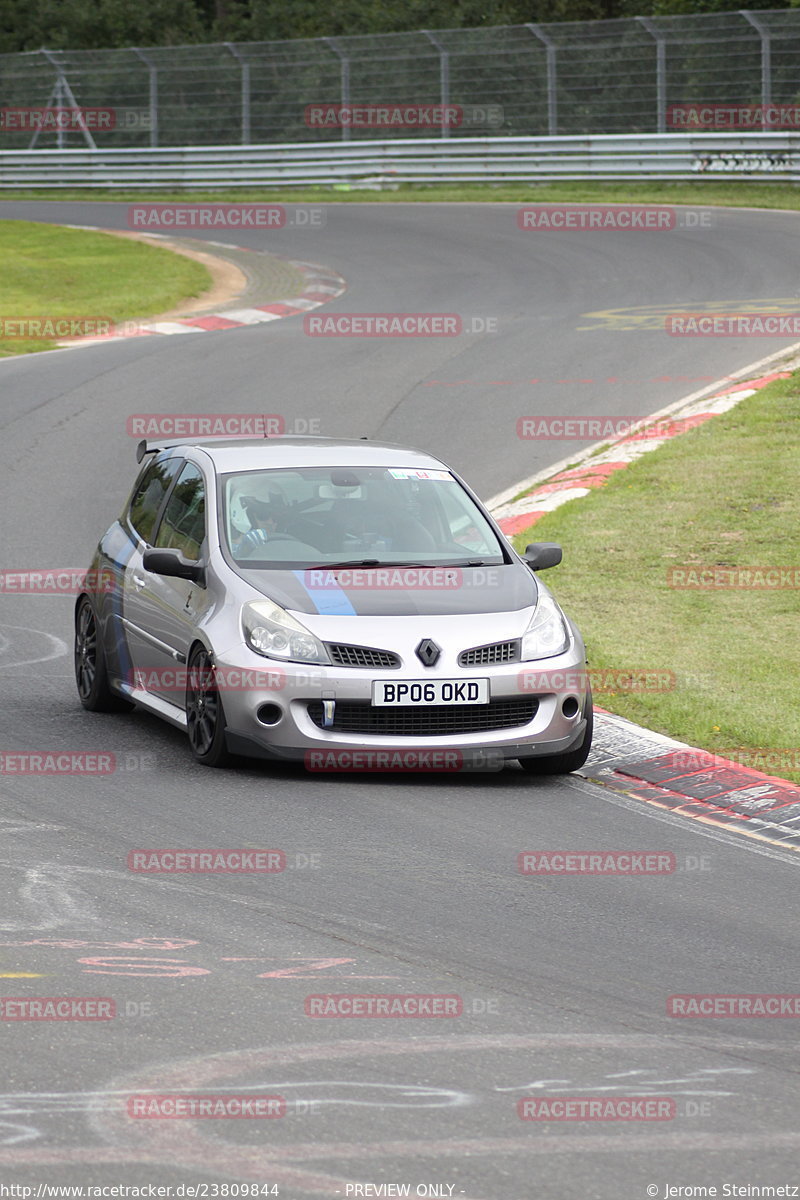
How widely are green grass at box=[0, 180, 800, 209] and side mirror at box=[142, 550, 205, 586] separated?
2611 cm

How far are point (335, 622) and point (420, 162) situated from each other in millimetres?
33847

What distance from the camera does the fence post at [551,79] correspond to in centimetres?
3841

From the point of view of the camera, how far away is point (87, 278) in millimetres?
29859

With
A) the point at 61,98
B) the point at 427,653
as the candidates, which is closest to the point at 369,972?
the point at 427,653

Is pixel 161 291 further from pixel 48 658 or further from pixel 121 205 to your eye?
pixel 48 658

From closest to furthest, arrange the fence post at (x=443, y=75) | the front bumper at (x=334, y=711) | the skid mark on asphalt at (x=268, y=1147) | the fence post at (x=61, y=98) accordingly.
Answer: the skid mark on asphalt at (x=268, y=1147) → the front bumper at (x=334, y=711) → the fence post at (x=443, y=75) → the fence post at (x=61, y=98)

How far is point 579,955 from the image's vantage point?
6.21 meters

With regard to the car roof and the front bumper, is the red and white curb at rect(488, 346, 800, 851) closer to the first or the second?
the front bumper

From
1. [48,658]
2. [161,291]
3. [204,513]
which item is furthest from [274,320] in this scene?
[204,513]

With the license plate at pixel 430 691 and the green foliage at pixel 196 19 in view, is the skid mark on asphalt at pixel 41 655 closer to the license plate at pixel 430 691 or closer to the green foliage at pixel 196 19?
the license plate at pixel 430 691

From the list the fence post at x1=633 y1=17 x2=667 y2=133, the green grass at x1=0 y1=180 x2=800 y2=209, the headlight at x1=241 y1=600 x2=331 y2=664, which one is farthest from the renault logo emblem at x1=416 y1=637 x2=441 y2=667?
the fence post at x1=633 y1=17 x2=667 y2=133

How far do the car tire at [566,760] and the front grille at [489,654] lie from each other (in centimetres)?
48

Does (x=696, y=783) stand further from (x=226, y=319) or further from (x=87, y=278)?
(x=87, y=278)

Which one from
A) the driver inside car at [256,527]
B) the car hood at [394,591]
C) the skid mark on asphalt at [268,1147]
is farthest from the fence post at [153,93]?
the skid mark on asphalt at [268,1147]
